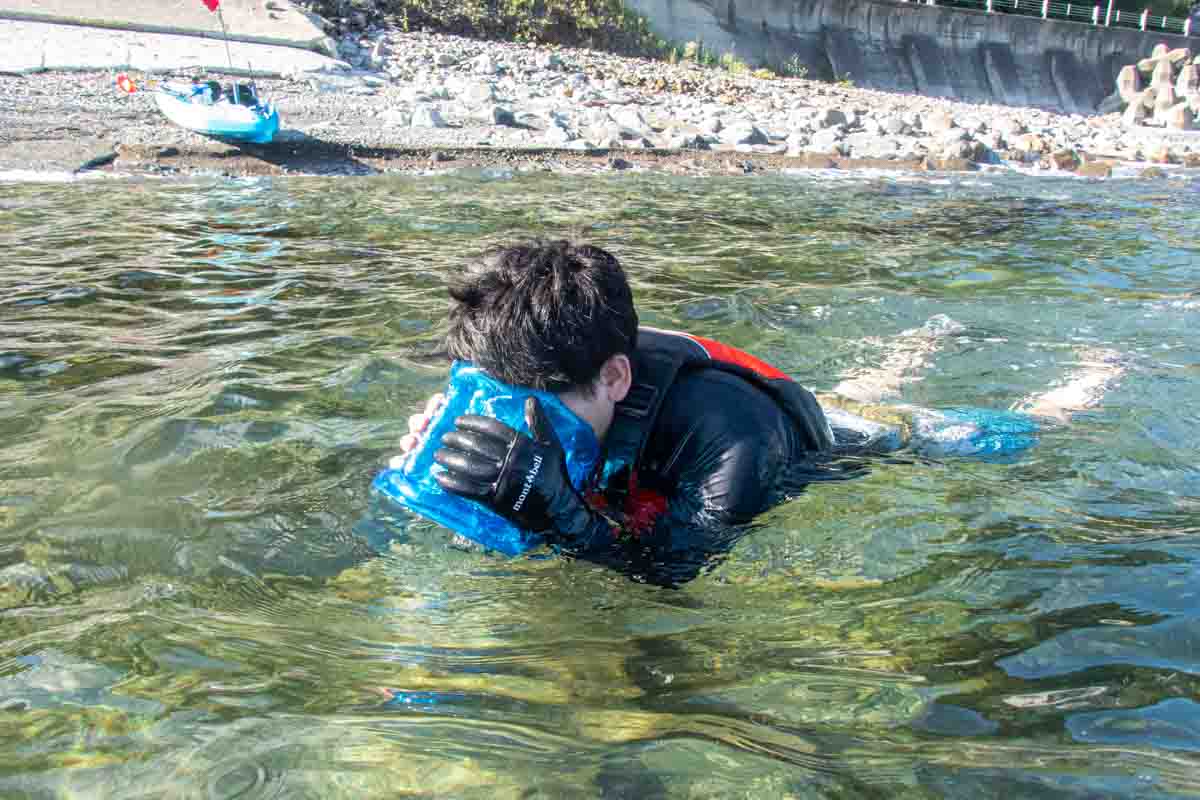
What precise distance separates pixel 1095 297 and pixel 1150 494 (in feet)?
11.9

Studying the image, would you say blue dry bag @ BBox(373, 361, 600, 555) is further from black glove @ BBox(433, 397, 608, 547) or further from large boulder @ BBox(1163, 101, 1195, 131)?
large boulder @ BBox(1163, 101, 1195, 131)

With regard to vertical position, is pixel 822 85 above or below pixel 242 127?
above

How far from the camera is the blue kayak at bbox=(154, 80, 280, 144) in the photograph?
423 inches

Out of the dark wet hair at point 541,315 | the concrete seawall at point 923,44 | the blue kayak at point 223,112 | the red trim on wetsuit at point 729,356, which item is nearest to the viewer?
the dark wet hair at point 541,315

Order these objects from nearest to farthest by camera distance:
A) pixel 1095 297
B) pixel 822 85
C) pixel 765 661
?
pixel 765 661 → pixel 1095 297 → pixel 822 85

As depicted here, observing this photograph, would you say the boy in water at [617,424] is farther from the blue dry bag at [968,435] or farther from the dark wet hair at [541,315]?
the blue dry bag at [968,435]

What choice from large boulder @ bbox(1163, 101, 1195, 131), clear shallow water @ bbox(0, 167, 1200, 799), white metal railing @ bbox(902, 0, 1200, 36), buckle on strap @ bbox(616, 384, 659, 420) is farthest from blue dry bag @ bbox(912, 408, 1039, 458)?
white metal railing @ bbox(902, 0, 1200, 36)

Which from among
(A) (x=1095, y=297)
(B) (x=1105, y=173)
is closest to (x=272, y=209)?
(A) (x=1095, y=297)

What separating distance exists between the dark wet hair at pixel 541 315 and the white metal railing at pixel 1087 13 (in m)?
34.9

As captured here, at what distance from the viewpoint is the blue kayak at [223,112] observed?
10.7 m

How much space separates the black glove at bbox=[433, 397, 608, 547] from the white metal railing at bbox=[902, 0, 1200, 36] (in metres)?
35.1

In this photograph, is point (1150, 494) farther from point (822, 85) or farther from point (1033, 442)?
point (822, 85)

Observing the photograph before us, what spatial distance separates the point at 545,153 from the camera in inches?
500

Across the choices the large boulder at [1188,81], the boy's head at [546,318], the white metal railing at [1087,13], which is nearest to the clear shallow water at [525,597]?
the boy's head at [546,318]
